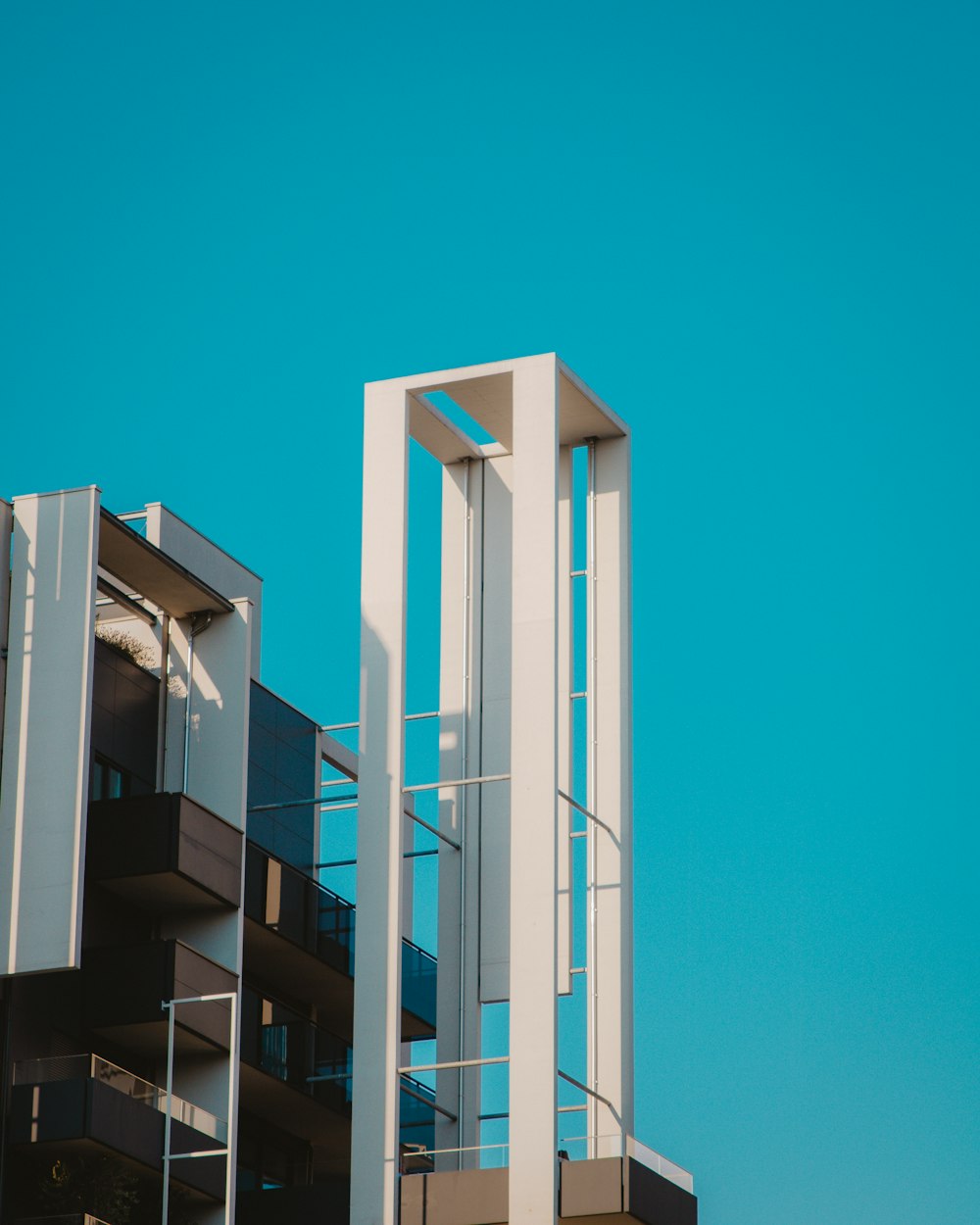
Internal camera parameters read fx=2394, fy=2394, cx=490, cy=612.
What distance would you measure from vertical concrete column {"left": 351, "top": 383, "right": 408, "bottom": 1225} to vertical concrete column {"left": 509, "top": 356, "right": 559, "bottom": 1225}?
2.06m

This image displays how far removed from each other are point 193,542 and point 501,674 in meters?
13.4

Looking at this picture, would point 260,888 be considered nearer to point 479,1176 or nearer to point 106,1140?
point 106,1140

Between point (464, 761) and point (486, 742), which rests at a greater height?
point (486, 742)

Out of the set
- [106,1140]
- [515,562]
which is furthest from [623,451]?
[106,1140]

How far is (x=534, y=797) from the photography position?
39125 mm

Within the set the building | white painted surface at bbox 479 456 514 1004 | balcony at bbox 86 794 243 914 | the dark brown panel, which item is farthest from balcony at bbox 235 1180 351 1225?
the dark brown panel

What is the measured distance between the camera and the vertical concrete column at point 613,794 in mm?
39219

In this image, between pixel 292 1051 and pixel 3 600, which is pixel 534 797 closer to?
pixel 3 600

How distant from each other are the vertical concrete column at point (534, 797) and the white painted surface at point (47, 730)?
7400mm

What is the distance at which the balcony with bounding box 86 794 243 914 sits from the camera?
145 ft

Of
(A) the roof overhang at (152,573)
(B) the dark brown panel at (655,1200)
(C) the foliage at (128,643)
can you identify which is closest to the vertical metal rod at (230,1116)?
(C) the foliage at (128,643)

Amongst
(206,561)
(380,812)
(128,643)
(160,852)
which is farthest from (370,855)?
(206,561)

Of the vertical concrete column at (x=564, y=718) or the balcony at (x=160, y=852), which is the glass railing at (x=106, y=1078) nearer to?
the balcony at (x=160, y=852)

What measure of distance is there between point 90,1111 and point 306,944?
971 cm
